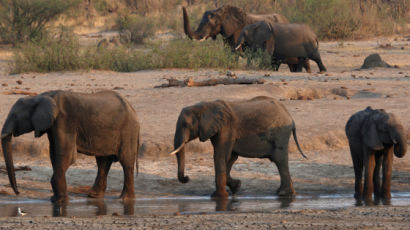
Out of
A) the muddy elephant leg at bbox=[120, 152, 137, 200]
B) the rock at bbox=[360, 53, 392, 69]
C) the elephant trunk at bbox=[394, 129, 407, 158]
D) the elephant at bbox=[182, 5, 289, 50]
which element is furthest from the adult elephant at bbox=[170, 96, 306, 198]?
the elephant at bbox=[182, 5, 289, 50]

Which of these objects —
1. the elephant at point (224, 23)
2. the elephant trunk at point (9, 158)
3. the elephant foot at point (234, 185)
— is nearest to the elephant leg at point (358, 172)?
the elephant foot at point (234, 185)

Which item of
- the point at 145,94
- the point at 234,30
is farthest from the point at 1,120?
the point at 234,30

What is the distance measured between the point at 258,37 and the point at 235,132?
11.5 metres

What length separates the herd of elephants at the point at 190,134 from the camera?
822 cm

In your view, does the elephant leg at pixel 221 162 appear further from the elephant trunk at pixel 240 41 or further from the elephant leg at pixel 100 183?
the elephant trunk at pixel 240 41

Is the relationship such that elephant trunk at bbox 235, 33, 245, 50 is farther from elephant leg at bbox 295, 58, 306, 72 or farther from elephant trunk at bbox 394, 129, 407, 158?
elephant trunk at bbox 394, 129, 407, 158

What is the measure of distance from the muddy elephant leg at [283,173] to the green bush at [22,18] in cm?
1858

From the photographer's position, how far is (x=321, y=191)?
30.8 ft

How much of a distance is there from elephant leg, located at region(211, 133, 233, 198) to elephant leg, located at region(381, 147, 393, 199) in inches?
65.3

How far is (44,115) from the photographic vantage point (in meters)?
8.05

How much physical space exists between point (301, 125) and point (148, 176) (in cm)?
284

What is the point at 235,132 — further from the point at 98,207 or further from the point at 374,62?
the point at 374,62

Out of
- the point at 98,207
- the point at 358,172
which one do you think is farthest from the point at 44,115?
the point at 358,172

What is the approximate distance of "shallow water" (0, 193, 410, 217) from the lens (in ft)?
25.8
